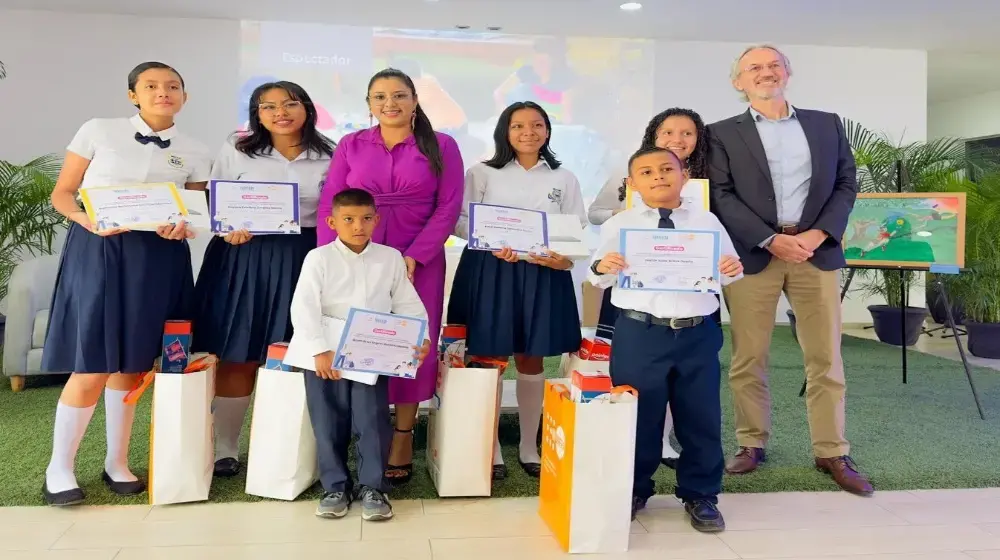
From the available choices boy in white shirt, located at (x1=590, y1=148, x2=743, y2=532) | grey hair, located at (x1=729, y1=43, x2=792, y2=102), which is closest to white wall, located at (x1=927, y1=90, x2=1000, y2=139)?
grey hair, located at (x1=729, y1=43, x2=792, y2=102)

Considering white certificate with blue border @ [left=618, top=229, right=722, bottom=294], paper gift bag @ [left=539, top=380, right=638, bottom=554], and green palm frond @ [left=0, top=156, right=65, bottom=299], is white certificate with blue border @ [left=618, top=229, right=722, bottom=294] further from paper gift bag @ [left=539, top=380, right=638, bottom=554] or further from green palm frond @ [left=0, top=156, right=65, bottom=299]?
green palm frond @ [left=0, top=156, right=65, bottom=299]

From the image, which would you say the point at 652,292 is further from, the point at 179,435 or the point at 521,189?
the point at 179,435

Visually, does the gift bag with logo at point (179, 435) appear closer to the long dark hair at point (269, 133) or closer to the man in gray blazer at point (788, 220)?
the long dark hair at point (269, 133)

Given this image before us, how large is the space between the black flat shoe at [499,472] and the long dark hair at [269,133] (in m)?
1.37

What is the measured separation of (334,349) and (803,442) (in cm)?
228

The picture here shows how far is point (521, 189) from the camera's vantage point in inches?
116

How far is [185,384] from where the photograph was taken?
2555 mm

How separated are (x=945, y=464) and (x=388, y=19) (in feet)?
18.8

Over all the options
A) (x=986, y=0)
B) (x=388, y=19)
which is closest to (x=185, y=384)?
(x=388, y=19)

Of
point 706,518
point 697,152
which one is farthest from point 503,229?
point 706,518

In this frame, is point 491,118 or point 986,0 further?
point 491,118

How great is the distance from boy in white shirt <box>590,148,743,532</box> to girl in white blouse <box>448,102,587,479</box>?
438mm

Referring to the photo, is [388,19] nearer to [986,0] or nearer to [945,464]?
[986,0]

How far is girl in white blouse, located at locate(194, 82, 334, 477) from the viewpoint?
2789mm
